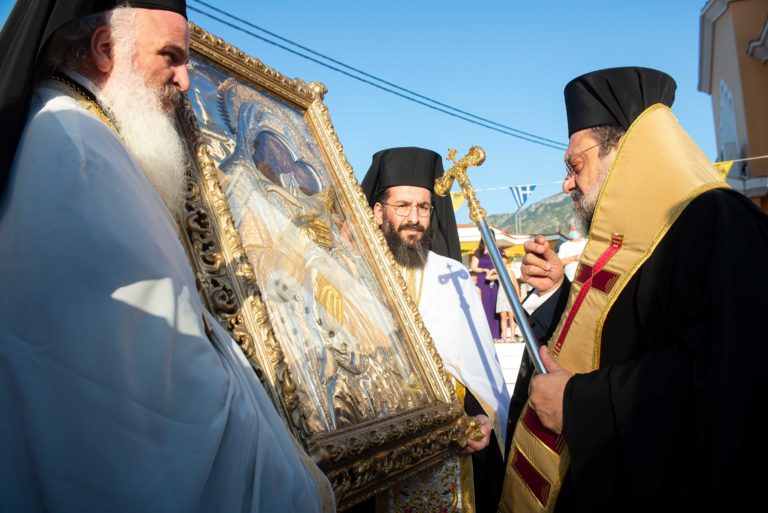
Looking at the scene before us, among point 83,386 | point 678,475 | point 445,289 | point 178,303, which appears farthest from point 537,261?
point 83,386

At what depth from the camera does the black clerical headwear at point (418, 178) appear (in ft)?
14.0

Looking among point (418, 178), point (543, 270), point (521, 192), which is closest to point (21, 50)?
point (543, 270)

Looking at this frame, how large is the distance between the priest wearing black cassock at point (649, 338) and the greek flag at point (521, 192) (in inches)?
457

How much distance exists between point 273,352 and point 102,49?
3.35ft

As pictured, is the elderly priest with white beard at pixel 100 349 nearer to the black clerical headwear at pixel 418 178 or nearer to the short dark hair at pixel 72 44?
the short dark hair at pixel 72 44

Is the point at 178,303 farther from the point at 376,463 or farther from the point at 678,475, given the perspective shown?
the point at 678,475

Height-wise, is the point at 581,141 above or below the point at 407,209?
above

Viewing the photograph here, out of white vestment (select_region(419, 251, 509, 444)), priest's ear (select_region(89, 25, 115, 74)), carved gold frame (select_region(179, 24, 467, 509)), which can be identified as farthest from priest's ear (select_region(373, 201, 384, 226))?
priest's ear (select_region(89, 25, 115, 74))

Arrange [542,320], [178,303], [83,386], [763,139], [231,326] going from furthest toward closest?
[763,139] < [542,320] < [231,326] < [178,303] < [83,386]

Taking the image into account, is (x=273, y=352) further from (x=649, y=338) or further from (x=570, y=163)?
(x=570, y=163)

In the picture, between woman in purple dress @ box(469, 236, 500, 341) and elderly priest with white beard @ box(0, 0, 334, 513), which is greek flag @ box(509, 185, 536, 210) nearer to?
woman in purple dress @ box(469, 236, 500, 341)

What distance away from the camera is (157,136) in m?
1.79

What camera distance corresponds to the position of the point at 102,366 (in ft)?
3.94

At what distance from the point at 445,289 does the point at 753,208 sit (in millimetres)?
2123
